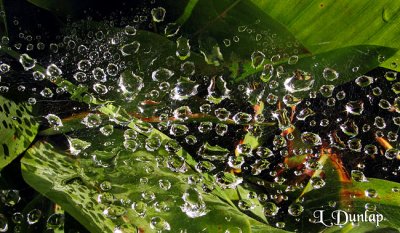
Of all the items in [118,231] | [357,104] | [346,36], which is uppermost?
[346,36]

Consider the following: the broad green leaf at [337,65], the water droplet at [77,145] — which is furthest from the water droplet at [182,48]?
the water droplet at [77,145]

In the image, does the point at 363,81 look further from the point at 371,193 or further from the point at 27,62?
the point at 27,62

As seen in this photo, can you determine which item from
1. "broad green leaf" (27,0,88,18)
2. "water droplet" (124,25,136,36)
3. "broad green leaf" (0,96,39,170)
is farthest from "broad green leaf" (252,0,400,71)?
"broad green leaf" (0,96,39,170)

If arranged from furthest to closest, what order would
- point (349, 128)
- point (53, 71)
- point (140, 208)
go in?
point (349, 128) → point (53, 71) → point (140, 208)

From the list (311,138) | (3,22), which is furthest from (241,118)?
(3,22)

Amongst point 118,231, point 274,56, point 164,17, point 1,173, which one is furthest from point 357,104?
point 1,173

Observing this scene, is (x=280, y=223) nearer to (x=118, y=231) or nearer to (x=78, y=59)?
(x=118, y=231)

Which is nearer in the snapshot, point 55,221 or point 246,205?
point 55,221
